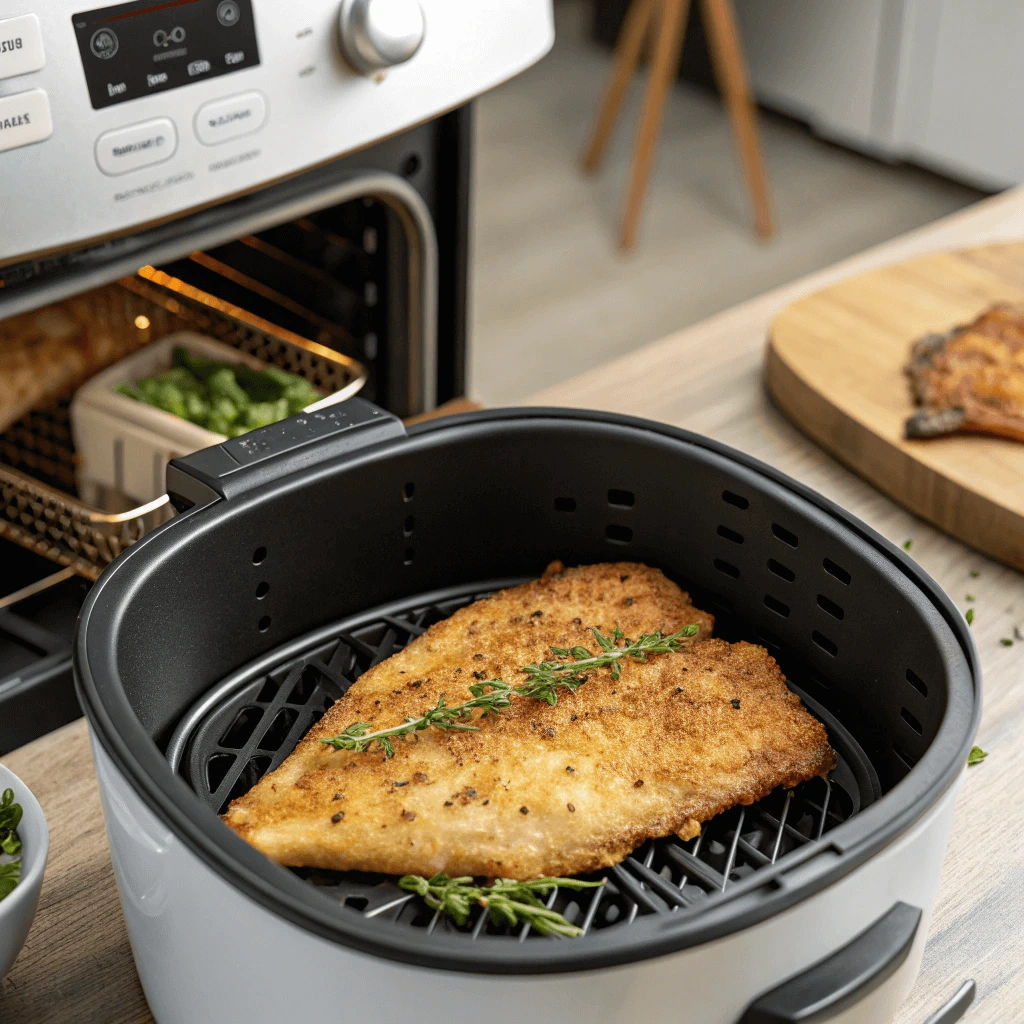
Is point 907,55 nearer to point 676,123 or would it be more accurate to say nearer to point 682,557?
point 676,123

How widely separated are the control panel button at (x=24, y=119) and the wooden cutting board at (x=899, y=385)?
742mm

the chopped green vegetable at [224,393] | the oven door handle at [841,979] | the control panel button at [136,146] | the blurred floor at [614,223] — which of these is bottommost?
the blurred floor at [614,223]

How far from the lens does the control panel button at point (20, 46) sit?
2.64 ft

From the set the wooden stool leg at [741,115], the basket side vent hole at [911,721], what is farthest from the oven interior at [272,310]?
the wooden stool leg at [741,115]

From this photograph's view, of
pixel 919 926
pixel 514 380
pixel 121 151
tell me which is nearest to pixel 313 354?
pixel 121 151

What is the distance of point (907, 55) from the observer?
3340 millimetres

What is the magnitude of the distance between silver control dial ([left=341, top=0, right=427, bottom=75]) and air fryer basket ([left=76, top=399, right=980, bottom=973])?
0.94 feet

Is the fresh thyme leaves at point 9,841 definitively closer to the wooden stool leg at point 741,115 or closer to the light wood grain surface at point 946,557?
the light wood grain surface at point 946,557

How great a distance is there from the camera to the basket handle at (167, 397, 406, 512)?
0.80 metres

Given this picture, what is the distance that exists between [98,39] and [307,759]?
499 mm

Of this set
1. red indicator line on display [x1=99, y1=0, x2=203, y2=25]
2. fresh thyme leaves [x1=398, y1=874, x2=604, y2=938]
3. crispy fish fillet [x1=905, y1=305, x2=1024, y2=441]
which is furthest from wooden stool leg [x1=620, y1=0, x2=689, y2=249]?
fresh thyme leaves [x1=398, y1=874, x2=604, y2=938]

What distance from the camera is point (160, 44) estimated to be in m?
0.90

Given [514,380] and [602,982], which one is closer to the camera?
[602,982]

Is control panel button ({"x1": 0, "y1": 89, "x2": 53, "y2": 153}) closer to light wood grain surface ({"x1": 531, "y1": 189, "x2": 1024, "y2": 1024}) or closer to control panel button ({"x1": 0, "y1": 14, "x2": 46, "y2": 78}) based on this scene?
control panel button ({"x1": 0, "y1": 14, "x2": 46, "y2": 78})
